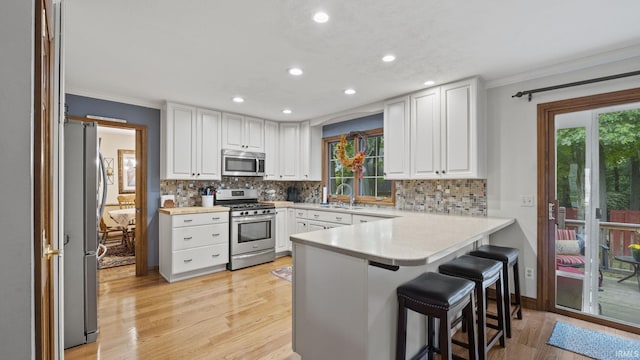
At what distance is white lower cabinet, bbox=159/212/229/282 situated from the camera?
3.69m

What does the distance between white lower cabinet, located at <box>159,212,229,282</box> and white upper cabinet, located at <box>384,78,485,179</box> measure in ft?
8.04

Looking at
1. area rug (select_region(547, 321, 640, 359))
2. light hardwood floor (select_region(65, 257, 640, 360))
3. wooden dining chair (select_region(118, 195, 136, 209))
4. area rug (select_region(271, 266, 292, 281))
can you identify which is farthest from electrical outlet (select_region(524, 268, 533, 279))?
wooden dining chair (select_region(118, 195, 136, 209))

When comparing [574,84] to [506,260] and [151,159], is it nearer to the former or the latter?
[506,260]

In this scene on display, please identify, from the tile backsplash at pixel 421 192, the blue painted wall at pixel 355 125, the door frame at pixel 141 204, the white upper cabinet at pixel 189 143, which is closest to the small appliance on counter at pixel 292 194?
the tile backsplash at pixel 421 192

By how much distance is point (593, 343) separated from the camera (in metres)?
2.27

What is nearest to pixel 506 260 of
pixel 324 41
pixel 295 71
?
pixel 324 41

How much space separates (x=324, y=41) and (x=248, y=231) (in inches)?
117

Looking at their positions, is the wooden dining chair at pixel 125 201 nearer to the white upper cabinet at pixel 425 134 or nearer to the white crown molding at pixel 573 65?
the white upper cabinet at pixel 425 134

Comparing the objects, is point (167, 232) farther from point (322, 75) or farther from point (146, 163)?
point (322, 75)

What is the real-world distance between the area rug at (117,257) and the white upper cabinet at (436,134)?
4321 mm

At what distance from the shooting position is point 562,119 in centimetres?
283

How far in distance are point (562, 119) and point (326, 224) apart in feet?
9.73

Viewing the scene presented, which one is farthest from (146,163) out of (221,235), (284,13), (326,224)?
(284,13)

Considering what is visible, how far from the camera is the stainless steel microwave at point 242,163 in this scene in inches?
176
